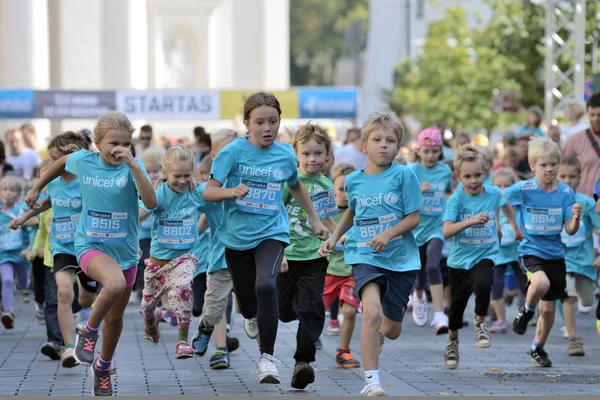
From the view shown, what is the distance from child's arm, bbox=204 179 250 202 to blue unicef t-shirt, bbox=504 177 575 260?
2.97 m

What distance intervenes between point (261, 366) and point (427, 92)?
116ft

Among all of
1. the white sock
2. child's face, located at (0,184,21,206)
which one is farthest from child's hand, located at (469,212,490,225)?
child's face, located at (0,184,21,206)

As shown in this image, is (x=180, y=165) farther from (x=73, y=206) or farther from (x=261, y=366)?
(x=261, y=366)

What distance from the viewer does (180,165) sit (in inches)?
412

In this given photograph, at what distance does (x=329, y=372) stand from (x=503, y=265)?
13.8ft

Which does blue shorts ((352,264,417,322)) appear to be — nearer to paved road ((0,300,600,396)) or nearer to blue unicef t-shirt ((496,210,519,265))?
paved road ((0,300,600,396))

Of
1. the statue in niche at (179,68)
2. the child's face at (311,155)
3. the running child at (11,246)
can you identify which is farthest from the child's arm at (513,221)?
the statue in niche at (179,68)

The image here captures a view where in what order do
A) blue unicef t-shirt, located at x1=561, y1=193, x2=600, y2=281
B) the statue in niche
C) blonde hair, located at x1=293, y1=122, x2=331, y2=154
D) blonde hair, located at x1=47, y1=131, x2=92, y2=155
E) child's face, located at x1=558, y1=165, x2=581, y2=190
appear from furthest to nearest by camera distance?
1. the statue in niche
2. blue unicef t-shirt, located at x1=561, y1=193, x2=600, y2=281
3. child's face, located at x1=558, y1=165, x2=581, y2=190
4. blonde hair, located at x1=47, y1=131, x2=92, y2=155
5. blonde hair, located at x1=293, y1=122, x2=331, y2=154

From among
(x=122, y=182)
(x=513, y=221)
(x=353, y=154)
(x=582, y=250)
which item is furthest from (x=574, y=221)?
(x=353, y=154)

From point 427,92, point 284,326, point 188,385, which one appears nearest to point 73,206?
point 188,385

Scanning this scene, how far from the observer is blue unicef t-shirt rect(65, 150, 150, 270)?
8383 millimetres

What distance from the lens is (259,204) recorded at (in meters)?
8.58

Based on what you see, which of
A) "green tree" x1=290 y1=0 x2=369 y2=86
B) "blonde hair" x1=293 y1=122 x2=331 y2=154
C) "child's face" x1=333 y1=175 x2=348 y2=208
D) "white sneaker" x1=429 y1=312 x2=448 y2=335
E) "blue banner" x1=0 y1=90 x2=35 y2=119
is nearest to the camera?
"blonde hair" x1=293 y1=122 x2=331 y2=154

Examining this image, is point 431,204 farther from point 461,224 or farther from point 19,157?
point 19,157
